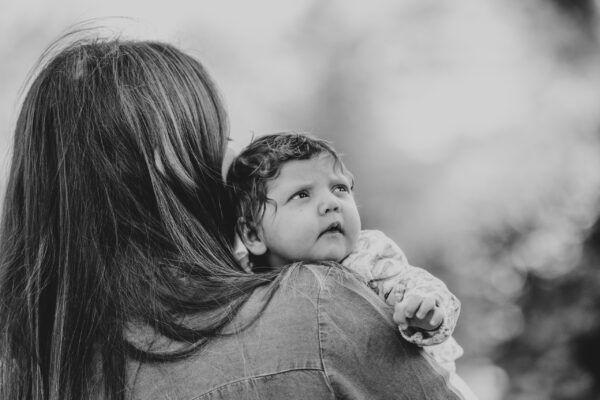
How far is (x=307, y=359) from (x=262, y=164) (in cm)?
66

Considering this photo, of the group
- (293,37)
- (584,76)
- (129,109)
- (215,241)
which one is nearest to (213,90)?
(129,109)

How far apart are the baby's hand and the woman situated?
0.09ft

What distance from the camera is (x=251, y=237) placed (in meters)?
1.93

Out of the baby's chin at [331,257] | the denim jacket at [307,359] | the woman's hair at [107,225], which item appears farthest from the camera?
the baby's chin at [331,257]

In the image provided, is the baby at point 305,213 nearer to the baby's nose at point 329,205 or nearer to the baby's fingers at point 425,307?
the baby's nose at point 329,205

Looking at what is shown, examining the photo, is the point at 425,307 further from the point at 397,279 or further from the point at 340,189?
the point at 340,189

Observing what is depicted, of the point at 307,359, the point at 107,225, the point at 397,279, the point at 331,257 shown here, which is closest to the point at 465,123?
the point at 331,257

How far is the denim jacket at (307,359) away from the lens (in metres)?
1.34

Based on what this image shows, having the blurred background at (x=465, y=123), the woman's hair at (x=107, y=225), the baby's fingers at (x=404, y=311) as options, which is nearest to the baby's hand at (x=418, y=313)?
the baby's fingers at (x=404, y=311)

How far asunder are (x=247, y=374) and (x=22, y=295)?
1.80 feet

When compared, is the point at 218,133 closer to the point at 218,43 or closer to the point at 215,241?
the point at 215,241

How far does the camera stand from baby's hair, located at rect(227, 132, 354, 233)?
1885 millimetres

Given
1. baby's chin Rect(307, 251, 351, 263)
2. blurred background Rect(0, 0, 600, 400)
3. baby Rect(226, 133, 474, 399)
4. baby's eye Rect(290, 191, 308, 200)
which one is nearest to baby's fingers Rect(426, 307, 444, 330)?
baby Rect(226, 133, 474, 399)

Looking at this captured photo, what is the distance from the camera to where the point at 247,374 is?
4.44ft
